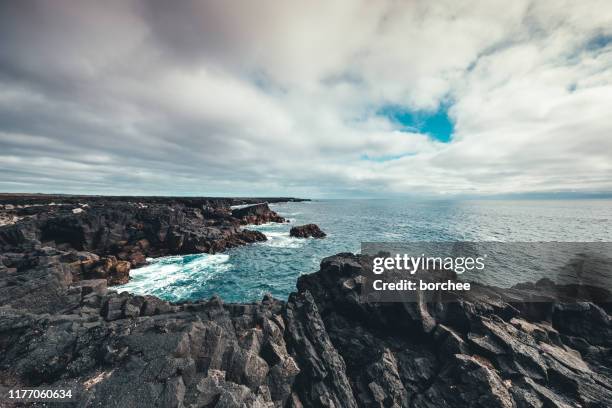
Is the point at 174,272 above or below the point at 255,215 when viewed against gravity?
below

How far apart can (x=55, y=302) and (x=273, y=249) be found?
37.7 meters

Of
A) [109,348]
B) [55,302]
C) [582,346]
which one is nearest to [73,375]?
[109,348]

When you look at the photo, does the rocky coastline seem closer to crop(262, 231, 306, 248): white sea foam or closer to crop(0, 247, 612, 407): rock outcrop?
crop(0, 247, 612, 407): rock outcrop

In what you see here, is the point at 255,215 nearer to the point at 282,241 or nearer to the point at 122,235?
the point at 282,241

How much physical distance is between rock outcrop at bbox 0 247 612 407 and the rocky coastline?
67mm

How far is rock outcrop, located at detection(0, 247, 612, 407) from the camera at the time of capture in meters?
10.8

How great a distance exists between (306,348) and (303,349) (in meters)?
0.21

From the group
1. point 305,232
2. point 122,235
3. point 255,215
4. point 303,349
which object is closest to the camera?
point 303,349

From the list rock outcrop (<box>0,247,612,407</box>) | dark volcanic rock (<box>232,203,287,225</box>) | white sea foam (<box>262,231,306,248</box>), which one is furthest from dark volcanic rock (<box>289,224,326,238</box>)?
rock outcrop (<box>0,247,612,407</box>)

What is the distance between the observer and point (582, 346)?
17.4 m

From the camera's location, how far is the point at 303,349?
1598 cm

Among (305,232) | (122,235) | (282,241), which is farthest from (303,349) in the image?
(305,232)

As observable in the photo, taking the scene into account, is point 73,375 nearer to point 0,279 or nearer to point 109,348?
point 109,348

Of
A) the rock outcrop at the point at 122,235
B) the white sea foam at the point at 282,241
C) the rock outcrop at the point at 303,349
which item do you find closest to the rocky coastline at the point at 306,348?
the rock outcrop at the point at 303,349
